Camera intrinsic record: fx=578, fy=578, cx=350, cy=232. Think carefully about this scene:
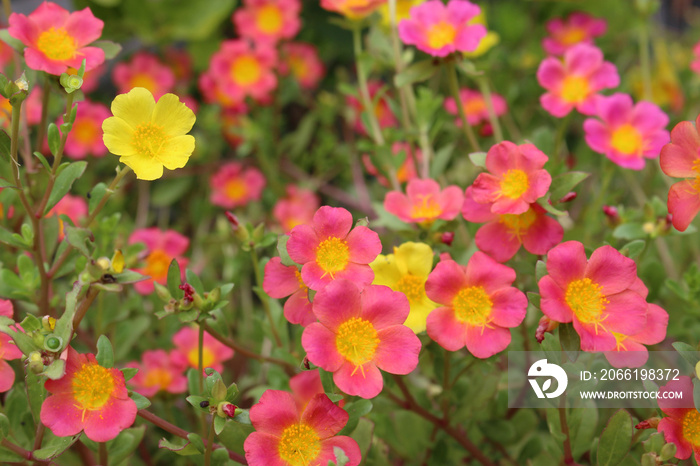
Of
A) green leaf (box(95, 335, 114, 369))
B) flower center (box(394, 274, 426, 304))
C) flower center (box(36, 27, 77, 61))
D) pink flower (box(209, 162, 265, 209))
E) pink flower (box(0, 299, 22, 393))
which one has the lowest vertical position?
pink flower (box(209, 162, 265, 209))

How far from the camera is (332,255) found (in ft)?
2.36

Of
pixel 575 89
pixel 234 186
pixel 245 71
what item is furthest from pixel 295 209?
pixel 575 89

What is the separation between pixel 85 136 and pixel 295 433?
122 centimetres

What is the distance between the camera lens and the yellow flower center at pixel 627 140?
1.02m

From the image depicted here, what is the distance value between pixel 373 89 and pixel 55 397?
1.32 m

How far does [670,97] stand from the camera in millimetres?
1733

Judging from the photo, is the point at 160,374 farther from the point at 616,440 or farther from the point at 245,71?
the point at 245,71

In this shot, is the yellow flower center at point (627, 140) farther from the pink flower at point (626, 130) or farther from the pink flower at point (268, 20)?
the pink flower at point (268, 20)

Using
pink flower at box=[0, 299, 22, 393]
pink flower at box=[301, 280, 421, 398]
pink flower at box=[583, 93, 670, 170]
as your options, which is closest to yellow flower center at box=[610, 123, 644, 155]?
pink flower at box=[583, 93, 670, 170]

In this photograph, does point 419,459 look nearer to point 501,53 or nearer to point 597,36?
point 501,53

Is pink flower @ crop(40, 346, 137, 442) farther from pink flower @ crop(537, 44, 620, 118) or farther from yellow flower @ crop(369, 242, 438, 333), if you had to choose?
pink flower @ crop(537, 44, 620, 118)

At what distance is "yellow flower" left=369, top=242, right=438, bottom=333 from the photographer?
2.56 ft

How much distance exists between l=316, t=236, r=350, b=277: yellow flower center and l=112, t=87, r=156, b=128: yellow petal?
0.93ft

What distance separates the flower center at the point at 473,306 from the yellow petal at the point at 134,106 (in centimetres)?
47
